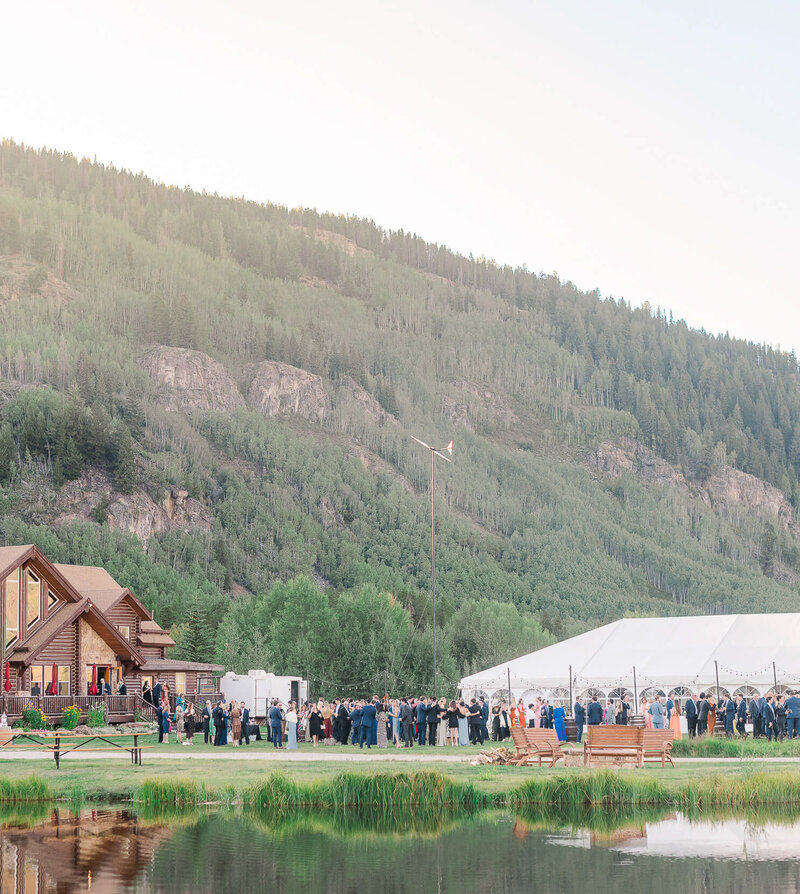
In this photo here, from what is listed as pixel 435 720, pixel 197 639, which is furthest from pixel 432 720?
pixel 197 639

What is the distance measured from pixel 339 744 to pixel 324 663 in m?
38.4

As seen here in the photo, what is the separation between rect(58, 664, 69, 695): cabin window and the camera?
5249 centimetres

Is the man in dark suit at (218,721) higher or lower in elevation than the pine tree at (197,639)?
lower

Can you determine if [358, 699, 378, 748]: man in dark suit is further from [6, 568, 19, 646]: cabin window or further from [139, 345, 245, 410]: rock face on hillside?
[139, 345, 245, 410]: rock face on hillside

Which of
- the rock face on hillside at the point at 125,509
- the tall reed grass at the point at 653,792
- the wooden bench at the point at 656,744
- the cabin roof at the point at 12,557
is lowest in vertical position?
the tall reed grass at the point at 653,792

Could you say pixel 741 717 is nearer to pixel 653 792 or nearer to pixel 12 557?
pixel 653 792

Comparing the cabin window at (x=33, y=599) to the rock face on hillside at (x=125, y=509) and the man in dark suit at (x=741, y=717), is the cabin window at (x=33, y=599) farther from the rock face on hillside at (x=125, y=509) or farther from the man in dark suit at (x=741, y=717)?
the rock face on hillside at (x=125, y=509)

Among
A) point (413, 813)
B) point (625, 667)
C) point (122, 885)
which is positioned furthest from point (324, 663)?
point (122, 885)

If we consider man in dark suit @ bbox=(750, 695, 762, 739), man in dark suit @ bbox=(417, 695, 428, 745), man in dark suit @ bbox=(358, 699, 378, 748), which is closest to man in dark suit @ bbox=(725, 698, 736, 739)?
man in dark suit @ bbox=(750, 695, 762, 739)

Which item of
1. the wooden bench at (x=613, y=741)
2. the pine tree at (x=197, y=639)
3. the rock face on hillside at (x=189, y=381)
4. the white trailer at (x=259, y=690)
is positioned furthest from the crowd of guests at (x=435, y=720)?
the rock face on hillside at (x=189, y=381)

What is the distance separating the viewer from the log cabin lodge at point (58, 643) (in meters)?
50.1

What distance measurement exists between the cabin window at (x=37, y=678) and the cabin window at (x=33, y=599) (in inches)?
69.0

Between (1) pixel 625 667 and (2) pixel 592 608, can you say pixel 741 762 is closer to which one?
(1) pixel 625 667

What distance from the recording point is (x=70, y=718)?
45.3 metres
